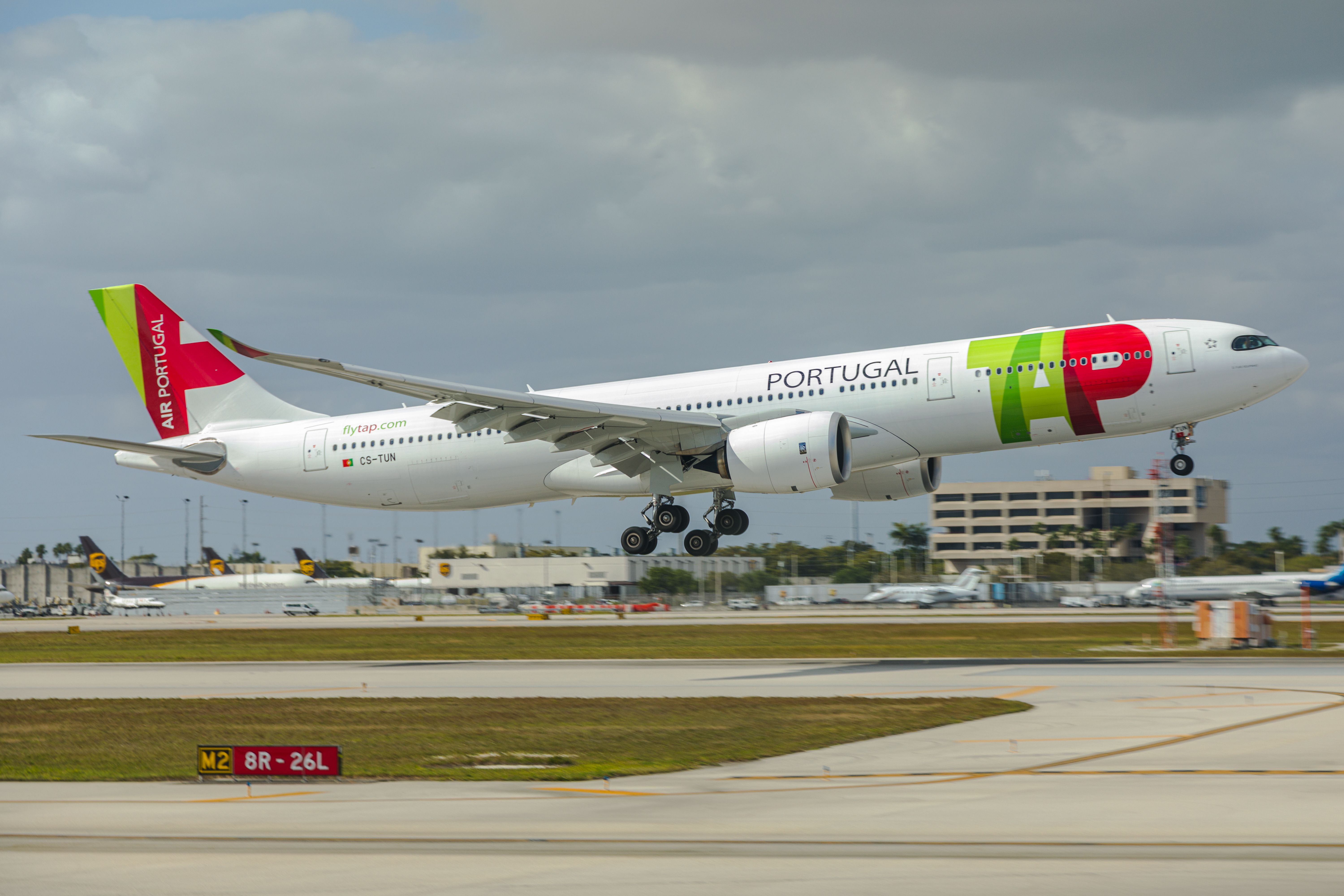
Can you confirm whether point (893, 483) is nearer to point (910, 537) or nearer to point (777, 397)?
point (777, 397)

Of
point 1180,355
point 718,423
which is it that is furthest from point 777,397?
point 1180,355

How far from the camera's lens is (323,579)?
572 feet

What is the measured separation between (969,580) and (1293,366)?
A: 86.6 m

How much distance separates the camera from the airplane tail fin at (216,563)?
16912 centimetres

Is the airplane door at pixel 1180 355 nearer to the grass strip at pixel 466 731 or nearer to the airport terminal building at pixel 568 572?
the grass strip at pixel 466 731

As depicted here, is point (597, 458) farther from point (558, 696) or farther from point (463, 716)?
point (463, 716)

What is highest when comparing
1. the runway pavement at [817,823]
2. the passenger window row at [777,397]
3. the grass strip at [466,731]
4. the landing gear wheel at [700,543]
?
the passenger window row at [777,397]

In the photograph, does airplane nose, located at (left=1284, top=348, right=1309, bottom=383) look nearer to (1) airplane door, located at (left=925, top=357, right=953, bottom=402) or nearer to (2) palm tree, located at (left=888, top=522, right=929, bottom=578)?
(1) airplane door, located at (left=925, top=357, right=953, bottom=402)

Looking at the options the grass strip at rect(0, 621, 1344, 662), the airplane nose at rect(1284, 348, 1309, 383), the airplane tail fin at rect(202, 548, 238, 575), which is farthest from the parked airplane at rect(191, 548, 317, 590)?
the airplane nose at rect(1284, 348, 1309, 383)

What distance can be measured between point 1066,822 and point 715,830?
358 centimetres

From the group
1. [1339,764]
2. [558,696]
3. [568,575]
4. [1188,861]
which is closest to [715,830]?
[1188,861]

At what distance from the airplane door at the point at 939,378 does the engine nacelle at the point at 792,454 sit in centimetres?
255

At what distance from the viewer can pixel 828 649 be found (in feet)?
152

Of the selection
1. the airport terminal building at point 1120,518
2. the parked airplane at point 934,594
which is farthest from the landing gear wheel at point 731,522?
the airport terminal building at point 1120,518
